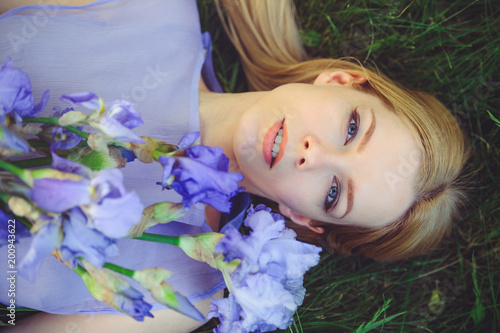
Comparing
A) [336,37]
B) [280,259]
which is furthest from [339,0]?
[280,259]

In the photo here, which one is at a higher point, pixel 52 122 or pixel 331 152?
A: pixel 52 122

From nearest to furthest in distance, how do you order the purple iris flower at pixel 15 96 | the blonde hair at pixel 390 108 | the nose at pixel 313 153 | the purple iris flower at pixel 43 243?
the purple iris flower at pixel 43 243 < the purple iris flower at pixel 15 96 < the nose at pixel 313 153 < the blonde hair at pixel 390 108

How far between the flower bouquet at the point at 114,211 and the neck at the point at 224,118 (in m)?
0.53

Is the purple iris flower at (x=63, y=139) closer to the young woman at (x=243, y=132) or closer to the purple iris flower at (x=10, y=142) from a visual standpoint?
the purple iris flower at (x=10, y=142)

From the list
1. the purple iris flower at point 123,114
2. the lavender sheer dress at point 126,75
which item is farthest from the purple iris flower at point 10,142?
the lavender sheer dress at point 126,75

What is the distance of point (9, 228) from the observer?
0.53m

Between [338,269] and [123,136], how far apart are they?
1.15 meters

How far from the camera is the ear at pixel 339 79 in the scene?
3.98 ft

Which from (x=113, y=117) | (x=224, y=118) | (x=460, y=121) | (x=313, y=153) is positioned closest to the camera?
(x=113, y=117)

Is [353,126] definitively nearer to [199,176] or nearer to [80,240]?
[199,176]

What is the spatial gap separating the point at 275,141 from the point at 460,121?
31.1 inches

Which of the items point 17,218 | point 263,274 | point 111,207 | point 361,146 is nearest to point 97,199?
point 111,207

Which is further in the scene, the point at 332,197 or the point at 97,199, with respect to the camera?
the point at 332,197

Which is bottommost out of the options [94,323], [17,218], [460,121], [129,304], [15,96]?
[94,323]
